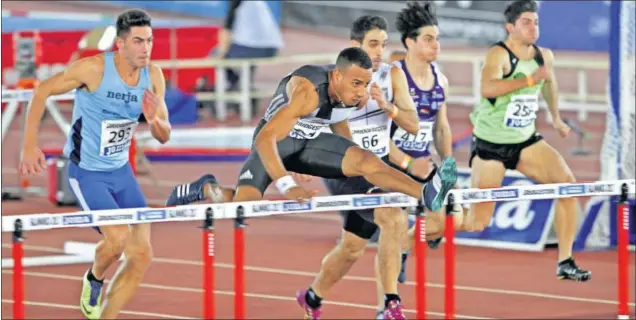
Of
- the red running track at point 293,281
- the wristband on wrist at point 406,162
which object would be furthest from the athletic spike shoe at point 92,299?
the wristband on wrist at point 406,162

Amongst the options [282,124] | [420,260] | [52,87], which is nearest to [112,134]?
[52,87]

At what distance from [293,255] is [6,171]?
6.03 meters

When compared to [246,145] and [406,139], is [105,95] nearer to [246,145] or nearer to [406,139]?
[406,139]

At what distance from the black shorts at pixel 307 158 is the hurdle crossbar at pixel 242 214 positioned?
700 mm

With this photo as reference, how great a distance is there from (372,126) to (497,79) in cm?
107

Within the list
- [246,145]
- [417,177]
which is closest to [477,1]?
[246,145]

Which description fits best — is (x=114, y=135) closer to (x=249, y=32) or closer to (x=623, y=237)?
(x=623, y=237)

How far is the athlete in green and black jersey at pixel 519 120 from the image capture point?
11.6 meters

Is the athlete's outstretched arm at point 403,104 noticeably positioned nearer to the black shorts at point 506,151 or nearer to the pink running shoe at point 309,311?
the black shorts at point 506,151

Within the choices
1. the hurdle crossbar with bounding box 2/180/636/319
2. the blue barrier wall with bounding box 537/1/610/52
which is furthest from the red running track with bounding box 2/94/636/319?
the blue barrier wall with bounding box 537/1/610/52

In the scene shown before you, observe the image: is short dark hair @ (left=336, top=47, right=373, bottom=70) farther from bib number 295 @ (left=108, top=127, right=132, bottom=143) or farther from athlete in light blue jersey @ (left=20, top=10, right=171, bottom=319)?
bib number 295 @ (left=108, top=127, right=132, bottom=143)

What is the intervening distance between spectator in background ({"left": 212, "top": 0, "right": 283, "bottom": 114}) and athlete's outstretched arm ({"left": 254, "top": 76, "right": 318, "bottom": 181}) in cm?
1141

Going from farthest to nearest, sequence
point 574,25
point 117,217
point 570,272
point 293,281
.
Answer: point 574,25 < point 293,281 < point 570,272 < point 117,217

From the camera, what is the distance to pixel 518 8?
11711 mm
